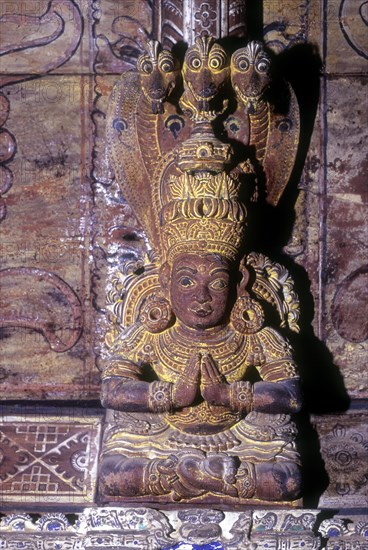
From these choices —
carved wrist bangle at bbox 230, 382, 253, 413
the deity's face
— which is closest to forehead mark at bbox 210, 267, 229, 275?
the deity's face

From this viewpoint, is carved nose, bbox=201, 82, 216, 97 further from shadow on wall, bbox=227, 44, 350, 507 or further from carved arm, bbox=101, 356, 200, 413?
carved arm, bbox=101, 356, 200, 413

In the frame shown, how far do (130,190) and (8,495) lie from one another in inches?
74.9

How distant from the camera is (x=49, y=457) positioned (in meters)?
4.80

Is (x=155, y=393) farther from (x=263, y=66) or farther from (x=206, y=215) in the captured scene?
(x=263, y=66)

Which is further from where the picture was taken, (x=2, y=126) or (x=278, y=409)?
(x=2, y=126)

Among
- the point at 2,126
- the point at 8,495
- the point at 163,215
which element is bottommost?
the point at 8,495

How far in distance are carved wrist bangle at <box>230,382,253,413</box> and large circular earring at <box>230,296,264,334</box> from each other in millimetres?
319

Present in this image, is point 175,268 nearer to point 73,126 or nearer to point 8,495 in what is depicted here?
point 73,126

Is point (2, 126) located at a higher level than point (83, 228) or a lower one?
higher

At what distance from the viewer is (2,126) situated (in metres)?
5.07

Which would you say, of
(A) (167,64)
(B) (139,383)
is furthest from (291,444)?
(A) (167,64)

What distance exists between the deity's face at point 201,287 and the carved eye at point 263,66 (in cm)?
102

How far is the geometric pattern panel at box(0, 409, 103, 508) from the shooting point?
462 centimetres

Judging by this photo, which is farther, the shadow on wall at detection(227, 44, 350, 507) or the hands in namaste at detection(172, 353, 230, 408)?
the shadow on wall at detection(227, 44, 350, 507)
